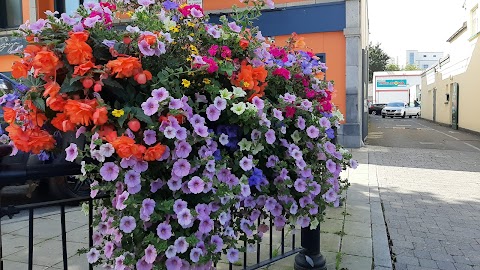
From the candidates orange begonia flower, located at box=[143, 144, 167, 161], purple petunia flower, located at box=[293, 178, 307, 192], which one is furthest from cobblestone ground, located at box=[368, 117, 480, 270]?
orange begonia flower, located at box=[143, 144, 167, 161]

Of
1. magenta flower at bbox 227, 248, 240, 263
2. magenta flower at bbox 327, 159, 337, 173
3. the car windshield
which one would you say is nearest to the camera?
magenta flower at bbox 227, 248, 240, 263

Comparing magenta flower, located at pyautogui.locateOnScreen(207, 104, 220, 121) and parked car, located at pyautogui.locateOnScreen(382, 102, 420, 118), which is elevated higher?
parked car, located at pyautogui.locateOnScreen(382, 102, 420, 118)

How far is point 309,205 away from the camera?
2.56 metres

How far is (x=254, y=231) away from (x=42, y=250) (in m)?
2.62

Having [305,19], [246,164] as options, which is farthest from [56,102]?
[305,19]

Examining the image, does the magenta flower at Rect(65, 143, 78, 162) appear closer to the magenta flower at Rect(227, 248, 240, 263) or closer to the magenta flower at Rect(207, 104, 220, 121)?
the magenta flower at Rect(207, 104, 220, 121)

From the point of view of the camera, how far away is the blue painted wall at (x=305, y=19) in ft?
36.1

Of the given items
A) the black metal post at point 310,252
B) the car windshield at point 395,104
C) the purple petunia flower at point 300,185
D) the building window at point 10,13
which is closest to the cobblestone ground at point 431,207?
the black metal post at point 310,252

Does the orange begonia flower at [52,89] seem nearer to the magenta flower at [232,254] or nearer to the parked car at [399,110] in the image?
the magenta flower at [232,254]

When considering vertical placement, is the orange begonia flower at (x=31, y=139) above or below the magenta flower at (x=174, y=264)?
above

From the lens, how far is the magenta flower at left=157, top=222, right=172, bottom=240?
181cm

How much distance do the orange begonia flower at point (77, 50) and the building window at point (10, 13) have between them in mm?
14550

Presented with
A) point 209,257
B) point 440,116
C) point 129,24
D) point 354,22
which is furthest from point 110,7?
point 440,116

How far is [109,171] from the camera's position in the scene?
1.77m
